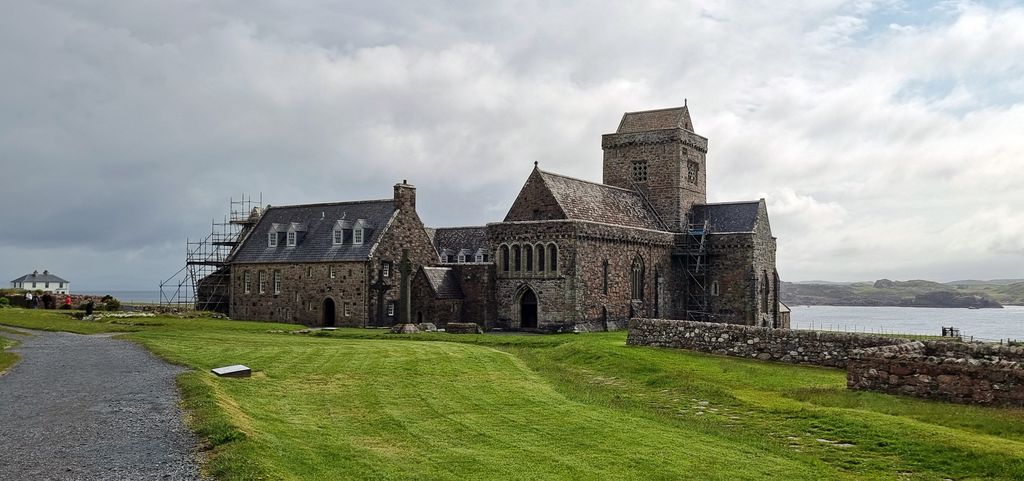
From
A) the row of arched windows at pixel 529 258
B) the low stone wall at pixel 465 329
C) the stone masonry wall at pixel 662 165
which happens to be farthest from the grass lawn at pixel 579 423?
the stone masonry wall at pixel 662 165

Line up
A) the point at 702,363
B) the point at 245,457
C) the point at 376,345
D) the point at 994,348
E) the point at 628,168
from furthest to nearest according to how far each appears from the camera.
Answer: the point at 628,168
the point at 376,345
the point at 702,363
the point at 994,348
the point at 245,457

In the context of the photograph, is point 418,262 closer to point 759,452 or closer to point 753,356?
point 753,356

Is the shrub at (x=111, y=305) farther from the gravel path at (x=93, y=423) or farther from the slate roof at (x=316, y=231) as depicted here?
the gravel path at (x=93, y=423)

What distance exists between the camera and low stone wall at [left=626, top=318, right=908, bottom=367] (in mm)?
27375

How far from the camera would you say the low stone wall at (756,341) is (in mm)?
27375

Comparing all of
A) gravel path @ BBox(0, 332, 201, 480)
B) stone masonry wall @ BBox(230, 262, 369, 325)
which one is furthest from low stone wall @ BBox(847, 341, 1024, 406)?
stone masonry wall @ BBox(230, 262, 369, 325)

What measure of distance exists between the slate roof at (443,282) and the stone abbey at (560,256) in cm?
9

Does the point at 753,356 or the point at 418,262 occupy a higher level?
the point at 418,262

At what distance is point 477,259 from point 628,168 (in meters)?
14.3

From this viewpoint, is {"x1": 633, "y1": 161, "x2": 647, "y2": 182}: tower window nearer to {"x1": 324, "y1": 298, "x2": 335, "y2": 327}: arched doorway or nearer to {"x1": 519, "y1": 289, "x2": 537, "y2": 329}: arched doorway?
{"x1": 519, "y1": 289, "x2": 537, "y2": 329}: arched doorway

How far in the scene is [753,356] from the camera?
97.3 feet

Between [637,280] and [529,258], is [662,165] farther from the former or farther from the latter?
[529,258]

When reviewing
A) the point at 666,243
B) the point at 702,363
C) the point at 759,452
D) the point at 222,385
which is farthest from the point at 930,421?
the point at 666,243

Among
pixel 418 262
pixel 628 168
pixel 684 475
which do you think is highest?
pixel 628 168
